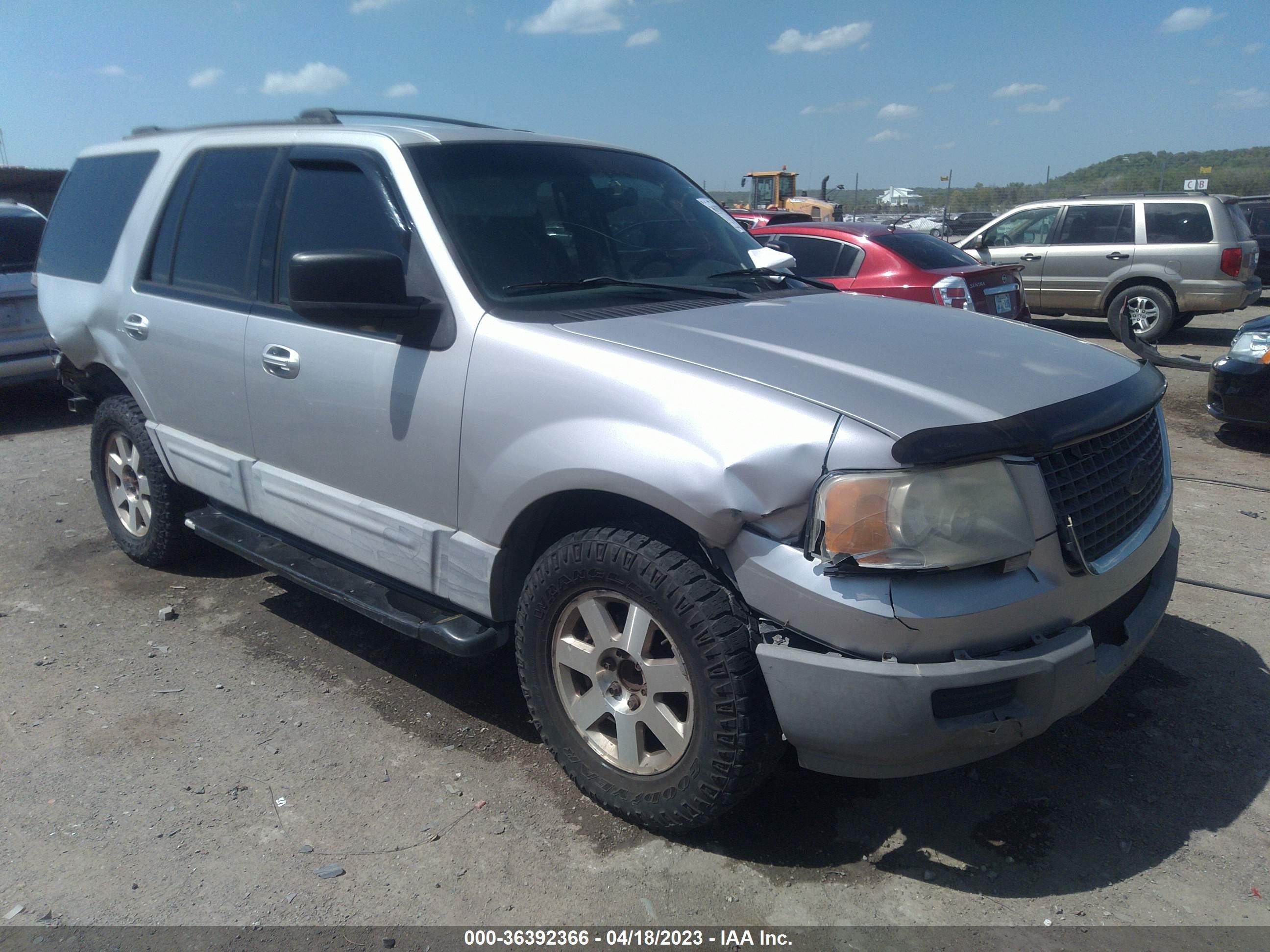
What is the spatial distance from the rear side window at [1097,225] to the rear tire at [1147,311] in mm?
686

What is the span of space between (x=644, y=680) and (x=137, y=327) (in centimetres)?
310

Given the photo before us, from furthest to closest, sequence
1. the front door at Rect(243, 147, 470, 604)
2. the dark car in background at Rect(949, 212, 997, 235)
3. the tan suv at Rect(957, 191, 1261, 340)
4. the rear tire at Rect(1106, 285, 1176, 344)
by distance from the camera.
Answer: the dark car in background at Rect(949, 212, 997, 235) < the rear tire at Rect(1106, 285, 1176, 344) < the tan suv at Rect(957, 191, 1261, 340) < the front door at Rect(243, 147, 470, 604)

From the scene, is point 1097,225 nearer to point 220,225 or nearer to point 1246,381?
point 1246,381

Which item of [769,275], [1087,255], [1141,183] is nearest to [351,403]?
[769,275]

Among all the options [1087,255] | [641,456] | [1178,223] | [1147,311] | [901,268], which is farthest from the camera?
[1087,255]

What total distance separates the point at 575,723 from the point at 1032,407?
160 centimetres

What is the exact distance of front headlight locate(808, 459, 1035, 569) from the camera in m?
2.27

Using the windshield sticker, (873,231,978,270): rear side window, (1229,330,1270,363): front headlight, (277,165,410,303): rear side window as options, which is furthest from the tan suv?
(277,165,410,303): rear side window

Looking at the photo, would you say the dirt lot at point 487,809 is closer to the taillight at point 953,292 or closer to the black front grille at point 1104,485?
the black front grille at point 1104,485

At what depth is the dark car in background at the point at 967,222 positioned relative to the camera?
28.1 m

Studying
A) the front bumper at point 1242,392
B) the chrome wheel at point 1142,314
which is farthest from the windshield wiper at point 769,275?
the chrome wheel at point 1142,314

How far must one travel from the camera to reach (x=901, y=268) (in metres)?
8.33

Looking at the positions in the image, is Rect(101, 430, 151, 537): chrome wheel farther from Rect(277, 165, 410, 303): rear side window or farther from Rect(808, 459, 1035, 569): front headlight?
Rect(808, 459, 1035, 569): front headlight

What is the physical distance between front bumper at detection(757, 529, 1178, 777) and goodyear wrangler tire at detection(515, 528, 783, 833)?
5.1 inches
